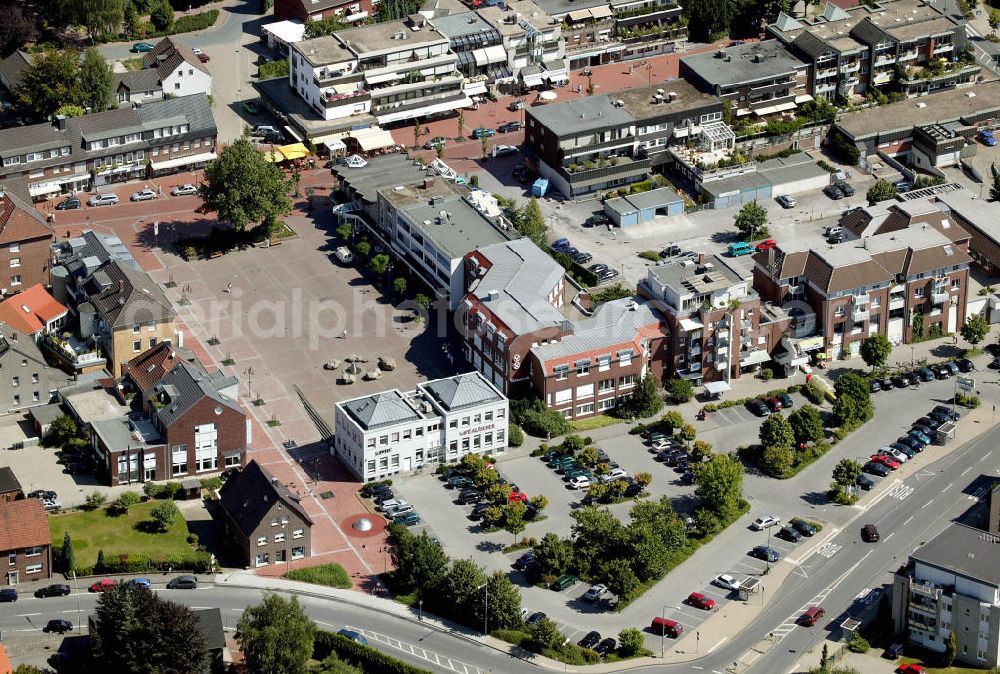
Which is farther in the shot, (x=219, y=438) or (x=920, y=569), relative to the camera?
(x=219, y=438)

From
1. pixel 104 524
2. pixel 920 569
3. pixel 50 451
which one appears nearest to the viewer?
pixel 920 569

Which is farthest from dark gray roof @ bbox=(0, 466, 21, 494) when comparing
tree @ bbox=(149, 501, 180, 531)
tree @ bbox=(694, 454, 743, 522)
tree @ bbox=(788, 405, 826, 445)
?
tree @ bbox=(788, 405, 826, 445)

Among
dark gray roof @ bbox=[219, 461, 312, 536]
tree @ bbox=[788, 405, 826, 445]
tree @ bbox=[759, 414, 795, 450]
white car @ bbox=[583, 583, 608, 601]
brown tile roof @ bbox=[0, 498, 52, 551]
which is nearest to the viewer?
brown tile roof @ bbox=[0, 498, 52, 551]

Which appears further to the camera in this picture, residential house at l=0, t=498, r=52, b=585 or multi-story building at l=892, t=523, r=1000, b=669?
residential house at l=0, t=498, r=52, b=585

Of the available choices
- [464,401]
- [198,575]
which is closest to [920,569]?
[464,401]

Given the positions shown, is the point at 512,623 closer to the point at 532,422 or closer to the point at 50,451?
the point at 532,422

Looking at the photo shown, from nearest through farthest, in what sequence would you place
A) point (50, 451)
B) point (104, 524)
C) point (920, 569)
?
point (920, 569)
point (104, 524)
point (50, 451)

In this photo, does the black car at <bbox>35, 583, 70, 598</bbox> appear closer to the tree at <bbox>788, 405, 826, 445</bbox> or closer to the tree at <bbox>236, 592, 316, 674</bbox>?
the tree at <bbox>236, 592, 316, 674</bbox>
